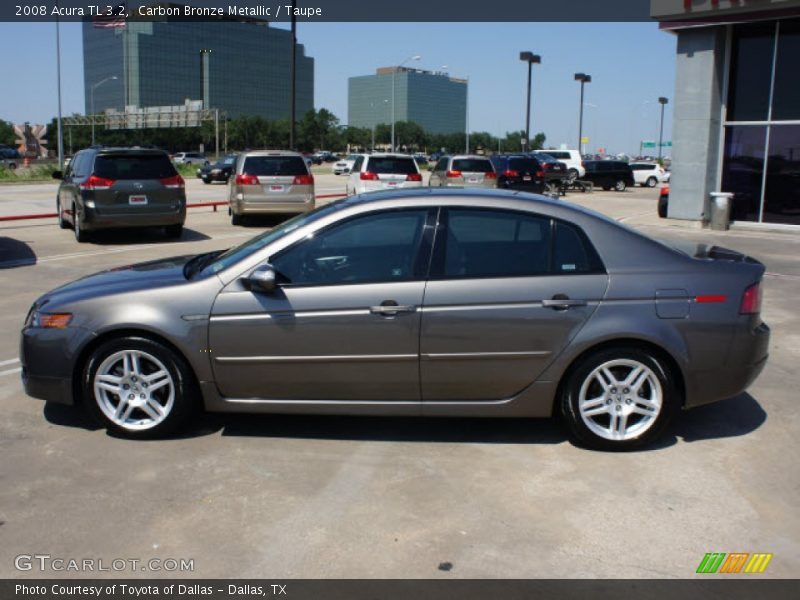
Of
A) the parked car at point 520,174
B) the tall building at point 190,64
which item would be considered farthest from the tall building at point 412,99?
the parked car at point 520,174

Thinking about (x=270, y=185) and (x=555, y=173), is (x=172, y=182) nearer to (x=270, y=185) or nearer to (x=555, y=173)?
(x=270, y=185)

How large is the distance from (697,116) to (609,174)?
21.4 metres

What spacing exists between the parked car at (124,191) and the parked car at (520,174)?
1552cm

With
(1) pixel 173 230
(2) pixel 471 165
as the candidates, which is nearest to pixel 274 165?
(1) pixel 173 230

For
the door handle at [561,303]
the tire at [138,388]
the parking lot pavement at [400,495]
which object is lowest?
the parking lot pavement at [400,495]

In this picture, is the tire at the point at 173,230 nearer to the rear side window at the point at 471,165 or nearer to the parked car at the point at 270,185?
the parked car at the point at 270,185

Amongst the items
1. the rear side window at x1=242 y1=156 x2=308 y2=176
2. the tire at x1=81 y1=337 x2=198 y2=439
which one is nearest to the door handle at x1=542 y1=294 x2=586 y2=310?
the tire at x1=81 y1=337 x2=198 y2=439

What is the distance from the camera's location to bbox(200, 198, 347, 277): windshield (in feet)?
16.6

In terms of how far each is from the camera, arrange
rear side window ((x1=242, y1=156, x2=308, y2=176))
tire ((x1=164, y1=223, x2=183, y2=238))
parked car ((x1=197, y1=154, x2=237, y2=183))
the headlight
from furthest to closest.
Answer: parked car ((x1=197, y1=154, x2=237, y2=183))
rear side window ((x1=242, y1=156, x2=308, y2=176))
tire ((x1=164, y1=223, x2=183, y2=238))
the headlight

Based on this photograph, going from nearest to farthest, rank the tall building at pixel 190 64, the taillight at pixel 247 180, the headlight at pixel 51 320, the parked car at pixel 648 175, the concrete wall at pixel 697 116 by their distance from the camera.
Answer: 1. the headlight at pixel 51 320
2. the taillight at pixel 247 180
3. the concrete wall at pixel 697 116
4. the parked car at pixel 648 175
5. the tall building at pixel 190 64

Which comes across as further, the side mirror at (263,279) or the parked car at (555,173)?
the parked car at (555,173)

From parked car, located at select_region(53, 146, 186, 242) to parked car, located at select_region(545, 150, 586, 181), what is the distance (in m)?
27.1

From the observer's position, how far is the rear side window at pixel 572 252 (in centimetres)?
488

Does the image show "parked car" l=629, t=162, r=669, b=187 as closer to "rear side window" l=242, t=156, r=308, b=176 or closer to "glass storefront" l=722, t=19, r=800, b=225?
"glass storefront" l=722, t=19, r=800, b=225
